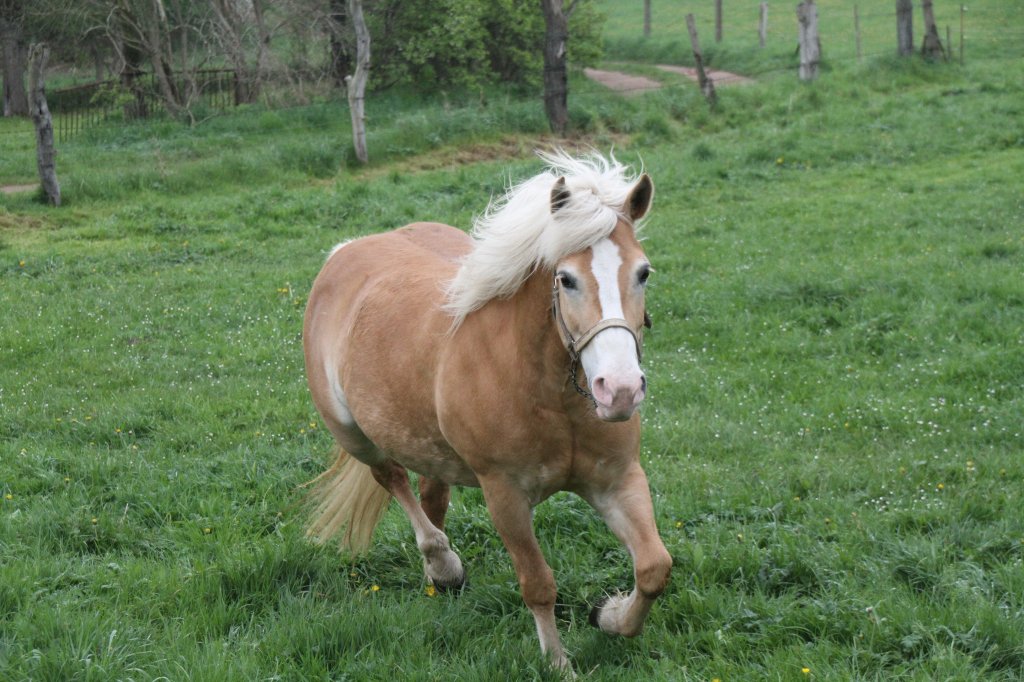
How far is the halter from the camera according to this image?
3.46 m

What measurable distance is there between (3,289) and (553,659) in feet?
32.3

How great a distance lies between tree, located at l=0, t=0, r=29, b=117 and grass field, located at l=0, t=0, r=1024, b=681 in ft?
44.9

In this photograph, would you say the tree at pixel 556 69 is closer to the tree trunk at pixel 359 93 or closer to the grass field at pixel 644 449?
the tree trunk at pixel 359 93

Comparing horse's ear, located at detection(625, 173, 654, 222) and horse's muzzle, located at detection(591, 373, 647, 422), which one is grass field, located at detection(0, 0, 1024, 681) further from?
horse's ear, located at detection(625, 173, 654, 222)

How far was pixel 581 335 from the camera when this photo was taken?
3590 millimetres

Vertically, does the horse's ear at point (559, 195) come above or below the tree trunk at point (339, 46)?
below

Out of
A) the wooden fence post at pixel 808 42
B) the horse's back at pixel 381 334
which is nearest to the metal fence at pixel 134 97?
the wooden fence post at pixel 808 42

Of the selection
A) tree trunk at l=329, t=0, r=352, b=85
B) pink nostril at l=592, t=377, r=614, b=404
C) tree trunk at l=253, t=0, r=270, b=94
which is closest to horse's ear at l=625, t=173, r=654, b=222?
pink nostril at l=592, t=377, r=614, b=404

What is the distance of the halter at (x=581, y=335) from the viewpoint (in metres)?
3.46

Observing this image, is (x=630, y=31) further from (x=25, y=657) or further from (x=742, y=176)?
(x=25, y=657)

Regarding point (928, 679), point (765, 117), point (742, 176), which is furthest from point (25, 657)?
point (765, 117)

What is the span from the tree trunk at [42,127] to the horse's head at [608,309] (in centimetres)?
1425

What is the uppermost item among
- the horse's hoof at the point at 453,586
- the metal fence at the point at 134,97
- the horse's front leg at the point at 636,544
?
the metal fence at the point at 134,97

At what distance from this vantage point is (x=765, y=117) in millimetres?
20578
